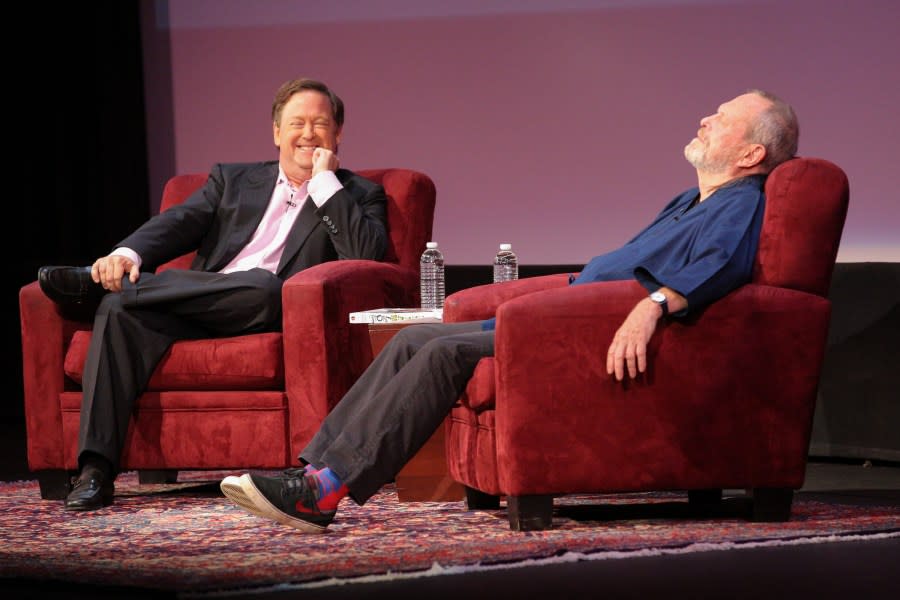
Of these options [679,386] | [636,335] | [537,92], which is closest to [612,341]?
[636,335]

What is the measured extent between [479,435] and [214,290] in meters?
1.05

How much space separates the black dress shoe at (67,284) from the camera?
3557 mm

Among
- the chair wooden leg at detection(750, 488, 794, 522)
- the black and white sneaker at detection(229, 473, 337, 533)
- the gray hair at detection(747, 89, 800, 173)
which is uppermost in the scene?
the gray hair at detection(747, 89, 800, 173)

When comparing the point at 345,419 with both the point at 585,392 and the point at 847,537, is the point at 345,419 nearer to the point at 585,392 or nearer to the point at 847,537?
the point at 585,392

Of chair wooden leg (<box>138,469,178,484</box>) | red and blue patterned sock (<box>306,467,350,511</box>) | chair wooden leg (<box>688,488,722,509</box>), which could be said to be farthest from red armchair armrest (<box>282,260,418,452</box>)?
chair wooden leg (<box>688,488,722,509</box>)

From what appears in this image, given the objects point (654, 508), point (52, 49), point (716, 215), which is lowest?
point (654, 508)

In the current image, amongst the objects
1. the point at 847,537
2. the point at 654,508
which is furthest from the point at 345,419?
the point at 847,537

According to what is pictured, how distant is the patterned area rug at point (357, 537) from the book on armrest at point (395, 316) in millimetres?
476

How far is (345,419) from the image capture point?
2.93 m

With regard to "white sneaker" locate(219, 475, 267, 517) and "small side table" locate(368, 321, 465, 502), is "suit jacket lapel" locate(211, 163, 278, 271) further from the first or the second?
"white sneaker" locate(219, 475, 267, 517)

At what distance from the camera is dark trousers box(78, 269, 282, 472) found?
3484 mm

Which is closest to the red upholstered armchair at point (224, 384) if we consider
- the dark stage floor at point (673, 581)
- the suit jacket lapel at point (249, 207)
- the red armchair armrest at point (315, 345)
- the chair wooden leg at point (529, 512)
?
the red armchair armrest at point (315, 345)

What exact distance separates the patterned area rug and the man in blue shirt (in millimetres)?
114

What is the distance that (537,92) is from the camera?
5.12 metres
